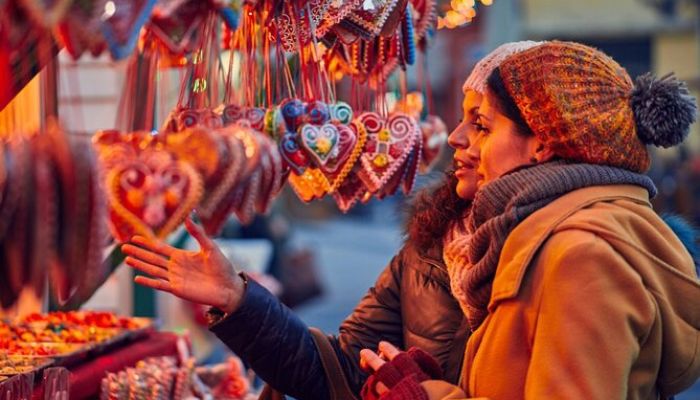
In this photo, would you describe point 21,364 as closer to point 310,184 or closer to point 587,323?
point 310,184

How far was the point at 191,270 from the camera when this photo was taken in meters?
2.33

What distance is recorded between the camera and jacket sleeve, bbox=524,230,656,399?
1820 millimetres

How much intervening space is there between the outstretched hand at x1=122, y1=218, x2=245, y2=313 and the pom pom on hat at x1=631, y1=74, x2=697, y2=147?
36.8 inches

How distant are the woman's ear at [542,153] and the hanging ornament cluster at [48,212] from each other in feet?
2.78

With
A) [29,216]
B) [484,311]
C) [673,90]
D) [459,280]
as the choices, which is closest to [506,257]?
[484,311]

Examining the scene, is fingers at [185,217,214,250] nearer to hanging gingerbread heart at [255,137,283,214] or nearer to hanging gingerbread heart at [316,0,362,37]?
hanging gingerbread heart at [255,137,283,214]

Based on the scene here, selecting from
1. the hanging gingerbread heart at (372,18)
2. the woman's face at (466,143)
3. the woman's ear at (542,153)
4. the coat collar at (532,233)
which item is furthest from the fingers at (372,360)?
the hanging gingerbread heart at (372,18)

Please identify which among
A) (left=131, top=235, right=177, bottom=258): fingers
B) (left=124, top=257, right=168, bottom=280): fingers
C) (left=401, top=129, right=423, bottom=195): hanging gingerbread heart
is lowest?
(left=124, top=257, right=168, bottom=280): fingers

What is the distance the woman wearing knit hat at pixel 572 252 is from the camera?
1836 millimetres

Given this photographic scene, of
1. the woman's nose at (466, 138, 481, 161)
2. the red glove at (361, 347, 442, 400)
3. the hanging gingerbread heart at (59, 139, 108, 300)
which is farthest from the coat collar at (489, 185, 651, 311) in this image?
the hanging gingerbread heart at (59, 139, 108, 300)

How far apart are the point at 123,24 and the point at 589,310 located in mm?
984

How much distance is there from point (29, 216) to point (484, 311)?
90cm

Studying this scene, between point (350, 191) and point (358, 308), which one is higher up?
point (350, 191)

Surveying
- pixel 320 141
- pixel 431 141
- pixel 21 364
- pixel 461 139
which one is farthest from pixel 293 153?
pixel 21 364
